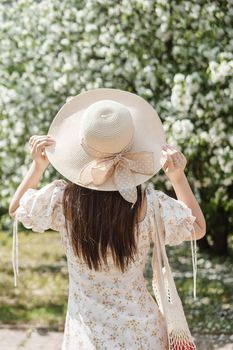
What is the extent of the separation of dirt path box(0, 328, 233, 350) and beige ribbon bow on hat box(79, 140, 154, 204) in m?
2.85

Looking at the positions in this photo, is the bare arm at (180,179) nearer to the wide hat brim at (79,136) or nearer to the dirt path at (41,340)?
the wide hat brim at (79,136)

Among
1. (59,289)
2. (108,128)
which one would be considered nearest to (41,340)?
(59,289)

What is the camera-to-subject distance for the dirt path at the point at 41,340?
4.92m

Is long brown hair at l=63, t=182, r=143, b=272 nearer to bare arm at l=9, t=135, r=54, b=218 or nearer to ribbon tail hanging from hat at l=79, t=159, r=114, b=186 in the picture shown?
ribbon tail hanging from hat at l=79, t=159, r=114, b=186

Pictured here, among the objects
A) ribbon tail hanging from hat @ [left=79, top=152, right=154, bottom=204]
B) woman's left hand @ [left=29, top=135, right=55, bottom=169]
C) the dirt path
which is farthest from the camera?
the dirt path

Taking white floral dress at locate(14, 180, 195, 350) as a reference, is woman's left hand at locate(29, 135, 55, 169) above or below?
above

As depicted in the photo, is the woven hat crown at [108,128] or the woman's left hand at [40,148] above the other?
the woven hat crown at [108,128]

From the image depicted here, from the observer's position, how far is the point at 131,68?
6.14 metres

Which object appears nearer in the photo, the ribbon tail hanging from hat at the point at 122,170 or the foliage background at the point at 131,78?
the ribbon tail hanging from hat at the point at 122,170

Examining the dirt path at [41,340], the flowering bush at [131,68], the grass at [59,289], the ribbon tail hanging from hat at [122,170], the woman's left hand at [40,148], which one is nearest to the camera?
the ribbon tail hanging from hat at [122,170]

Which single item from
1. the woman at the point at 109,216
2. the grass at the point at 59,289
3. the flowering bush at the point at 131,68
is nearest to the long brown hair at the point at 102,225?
the woman at the point at 109,216

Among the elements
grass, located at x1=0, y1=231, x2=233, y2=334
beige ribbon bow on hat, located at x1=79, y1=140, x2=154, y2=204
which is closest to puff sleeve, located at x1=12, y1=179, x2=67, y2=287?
beige ribbon bow on hat, located at x1=79, y1=140, x2=154, y2=204

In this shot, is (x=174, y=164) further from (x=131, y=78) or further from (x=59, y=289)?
(x=59, y=289)

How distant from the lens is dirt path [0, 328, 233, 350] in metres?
4.92
